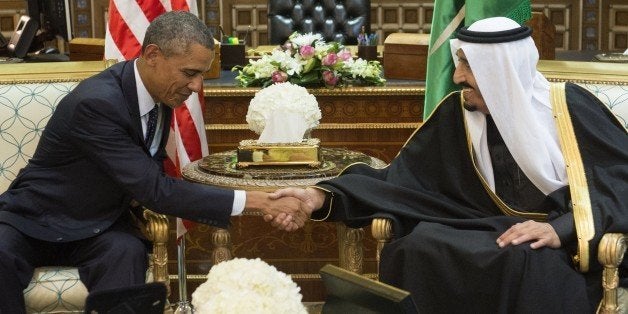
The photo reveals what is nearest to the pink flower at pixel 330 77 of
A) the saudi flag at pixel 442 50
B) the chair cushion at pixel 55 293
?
the saudi flag at pixel 442 50

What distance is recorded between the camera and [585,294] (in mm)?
3414

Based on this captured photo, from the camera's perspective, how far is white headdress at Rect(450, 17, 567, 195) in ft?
12.2

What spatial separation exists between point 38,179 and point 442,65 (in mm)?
1883

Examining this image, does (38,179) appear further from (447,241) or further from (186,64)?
(447,241)

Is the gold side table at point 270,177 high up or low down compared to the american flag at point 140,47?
down

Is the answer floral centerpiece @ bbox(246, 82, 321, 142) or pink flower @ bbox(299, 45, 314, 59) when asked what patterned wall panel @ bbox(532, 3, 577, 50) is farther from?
floral centerpiece @ bbox(246, 82, 321, 142)

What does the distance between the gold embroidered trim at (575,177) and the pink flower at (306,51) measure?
148cm

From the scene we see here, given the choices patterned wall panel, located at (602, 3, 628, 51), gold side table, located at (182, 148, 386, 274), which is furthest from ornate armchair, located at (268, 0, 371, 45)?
gold side table, located at (182, 148, 386, 274)

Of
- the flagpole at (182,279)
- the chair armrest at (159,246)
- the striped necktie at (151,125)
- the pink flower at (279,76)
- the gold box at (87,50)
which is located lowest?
the flagpole at (182,279)

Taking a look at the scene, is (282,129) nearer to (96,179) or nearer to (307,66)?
(96,179)

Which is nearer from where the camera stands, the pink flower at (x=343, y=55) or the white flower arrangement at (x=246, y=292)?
the white flower arrangement at (x=246, y=292)

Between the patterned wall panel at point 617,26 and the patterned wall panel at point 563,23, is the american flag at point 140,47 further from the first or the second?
the patterned wall panel at point 617,26

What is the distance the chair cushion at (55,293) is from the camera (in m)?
3.48

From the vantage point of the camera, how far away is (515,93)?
12.2 ft
